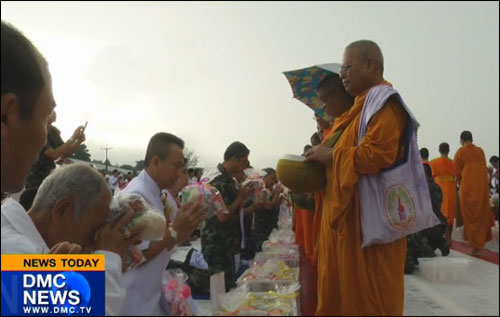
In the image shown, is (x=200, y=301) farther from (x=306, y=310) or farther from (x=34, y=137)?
(x=34, y=137)

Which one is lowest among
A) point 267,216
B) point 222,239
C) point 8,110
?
point 267,216

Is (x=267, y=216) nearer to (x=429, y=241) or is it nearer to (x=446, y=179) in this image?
(x=429, y=241)

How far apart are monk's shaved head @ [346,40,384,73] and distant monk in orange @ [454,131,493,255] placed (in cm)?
583

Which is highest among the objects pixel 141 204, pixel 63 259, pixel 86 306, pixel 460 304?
pixel 141 204

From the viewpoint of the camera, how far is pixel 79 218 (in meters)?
1.56

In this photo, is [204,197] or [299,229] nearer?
[204,197]

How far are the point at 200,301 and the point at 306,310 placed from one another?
3.55ft

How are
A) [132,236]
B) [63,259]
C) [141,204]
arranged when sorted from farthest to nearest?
[141,204], [132,236], [63,259]

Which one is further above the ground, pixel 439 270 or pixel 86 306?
pixel 86 306

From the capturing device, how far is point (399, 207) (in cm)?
247

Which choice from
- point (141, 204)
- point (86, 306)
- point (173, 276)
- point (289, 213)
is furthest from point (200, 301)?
point (289, 213)

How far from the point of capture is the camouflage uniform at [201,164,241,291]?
4.48 m

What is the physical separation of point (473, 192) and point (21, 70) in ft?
26.9

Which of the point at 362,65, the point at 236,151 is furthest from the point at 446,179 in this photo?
the point at 362,65
